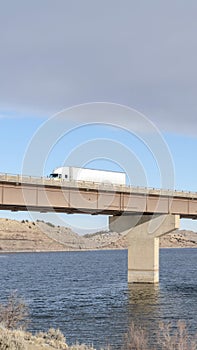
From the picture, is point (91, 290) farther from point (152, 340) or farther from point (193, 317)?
point (152, 340)

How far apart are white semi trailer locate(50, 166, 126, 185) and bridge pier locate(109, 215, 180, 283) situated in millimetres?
4872

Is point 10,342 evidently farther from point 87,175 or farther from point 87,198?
point 87,175

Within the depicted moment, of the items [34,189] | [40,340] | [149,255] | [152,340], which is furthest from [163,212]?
[40,340]

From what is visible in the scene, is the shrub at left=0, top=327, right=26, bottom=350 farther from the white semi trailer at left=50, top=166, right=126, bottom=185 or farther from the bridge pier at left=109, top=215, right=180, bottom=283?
the bridge pier at left=109, top=215, right=180, bottom=283

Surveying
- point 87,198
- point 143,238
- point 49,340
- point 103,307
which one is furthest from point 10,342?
point 143,238

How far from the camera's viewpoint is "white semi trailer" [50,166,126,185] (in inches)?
2530

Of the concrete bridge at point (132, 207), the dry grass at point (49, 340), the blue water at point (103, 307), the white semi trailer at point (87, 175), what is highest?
the white semi trailer at point (87, 175)

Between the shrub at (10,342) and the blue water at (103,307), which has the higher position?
the shrub at (10,342)

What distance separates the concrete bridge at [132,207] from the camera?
56.3 meters

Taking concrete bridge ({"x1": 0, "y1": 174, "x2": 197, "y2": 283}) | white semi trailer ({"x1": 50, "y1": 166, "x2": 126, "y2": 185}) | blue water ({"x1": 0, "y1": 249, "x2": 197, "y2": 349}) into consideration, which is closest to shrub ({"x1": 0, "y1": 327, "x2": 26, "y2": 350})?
blue water ({"x1": 0, "y1": 249, "x2": 197, "y2": 349})

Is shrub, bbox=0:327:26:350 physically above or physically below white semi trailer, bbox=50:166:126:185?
below

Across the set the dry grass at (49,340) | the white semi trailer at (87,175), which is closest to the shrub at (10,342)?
the dry grass at (49,340)

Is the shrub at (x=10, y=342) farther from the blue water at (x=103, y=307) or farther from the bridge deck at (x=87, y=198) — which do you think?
the bridge deck at (x=87, y=198)

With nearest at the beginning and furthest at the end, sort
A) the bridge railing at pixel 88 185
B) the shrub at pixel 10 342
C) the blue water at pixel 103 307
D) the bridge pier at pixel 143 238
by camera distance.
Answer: the shrub at pixel 10 342, the blue water at pixel 103 307, the bridge railing at pixel 88 185, the bridge pier at pixel 143 238
